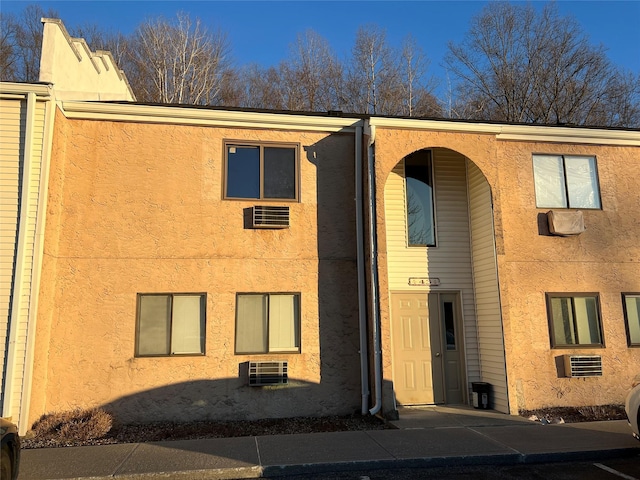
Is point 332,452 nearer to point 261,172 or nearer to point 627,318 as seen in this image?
point 261,172

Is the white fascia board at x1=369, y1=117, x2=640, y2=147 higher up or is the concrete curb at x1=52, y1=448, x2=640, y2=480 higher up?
the white fascia board at x1=369, y1=117, x2=640, y2=147

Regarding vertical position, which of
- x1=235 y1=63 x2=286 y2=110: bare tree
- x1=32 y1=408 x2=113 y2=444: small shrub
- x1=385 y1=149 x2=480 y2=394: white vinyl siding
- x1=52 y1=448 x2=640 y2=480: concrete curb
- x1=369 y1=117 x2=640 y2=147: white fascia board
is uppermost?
x1=235 y1=63 x2=286 y2=110: bare tree

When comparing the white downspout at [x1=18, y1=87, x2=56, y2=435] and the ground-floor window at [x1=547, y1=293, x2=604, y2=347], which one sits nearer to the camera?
the white downspout at [x1=18, y1=87, x2=56, y2=435]

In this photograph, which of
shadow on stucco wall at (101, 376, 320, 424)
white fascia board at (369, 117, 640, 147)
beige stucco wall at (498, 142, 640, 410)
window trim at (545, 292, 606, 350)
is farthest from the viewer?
window trim at (545, 292, 606, 350)

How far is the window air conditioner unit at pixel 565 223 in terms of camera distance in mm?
9891

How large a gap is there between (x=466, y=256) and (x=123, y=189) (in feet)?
23.1

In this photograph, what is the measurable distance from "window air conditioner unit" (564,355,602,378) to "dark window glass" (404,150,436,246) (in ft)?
11.5

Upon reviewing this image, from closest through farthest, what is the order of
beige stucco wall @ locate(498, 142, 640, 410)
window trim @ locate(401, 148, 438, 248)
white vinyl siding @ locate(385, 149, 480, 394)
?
beige stucco wall @ locate(498, 142, 640, 410) < white vinyl siding @ locate(385, 149, 480, 394) < window trim @ locate(401, 148, 438, 248)

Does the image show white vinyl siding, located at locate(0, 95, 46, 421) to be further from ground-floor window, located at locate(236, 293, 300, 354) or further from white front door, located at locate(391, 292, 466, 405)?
white front door, located at locate(391, 292, 466, 405)

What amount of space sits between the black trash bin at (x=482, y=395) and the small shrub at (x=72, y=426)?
666 centimetres

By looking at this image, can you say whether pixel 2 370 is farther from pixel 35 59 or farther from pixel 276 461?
pixel 35 59

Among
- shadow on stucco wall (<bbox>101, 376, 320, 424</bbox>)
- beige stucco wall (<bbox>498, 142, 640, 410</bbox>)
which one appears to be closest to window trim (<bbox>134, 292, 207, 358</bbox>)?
shadow on stucco wall (<bbox>101, 376, 320, 424</bbox>)

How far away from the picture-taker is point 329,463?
6090mm

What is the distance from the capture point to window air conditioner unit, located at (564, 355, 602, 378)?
9.44 meters
